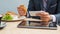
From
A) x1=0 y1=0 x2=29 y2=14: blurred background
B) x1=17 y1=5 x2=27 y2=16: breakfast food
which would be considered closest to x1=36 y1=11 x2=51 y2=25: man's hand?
x1=17 y1=5 x2=27 y2=16: breakfast food

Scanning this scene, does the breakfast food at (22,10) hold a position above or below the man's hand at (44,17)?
above

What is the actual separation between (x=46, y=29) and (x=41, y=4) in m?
0.67

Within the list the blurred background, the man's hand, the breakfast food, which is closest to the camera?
the man's hand

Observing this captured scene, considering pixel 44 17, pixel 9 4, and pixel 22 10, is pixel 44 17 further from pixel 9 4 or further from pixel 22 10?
pixel 9 4

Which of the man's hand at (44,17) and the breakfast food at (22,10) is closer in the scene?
the man's hand at (44,17)

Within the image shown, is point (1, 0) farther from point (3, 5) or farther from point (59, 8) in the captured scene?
point (59, 8)

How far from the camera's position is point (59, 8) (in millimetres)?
1563

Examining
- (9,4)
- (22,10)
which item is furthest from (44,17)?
(9,4)

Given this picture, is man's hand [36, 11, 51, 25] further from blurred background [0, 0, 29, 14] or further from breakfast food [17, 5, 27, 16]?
blurred background [0, 0, 29, 14]

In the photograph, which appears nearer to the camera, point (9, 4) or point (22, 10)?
point (22, 10)

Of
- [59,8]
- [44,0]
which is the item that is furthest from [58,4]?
[44,0]

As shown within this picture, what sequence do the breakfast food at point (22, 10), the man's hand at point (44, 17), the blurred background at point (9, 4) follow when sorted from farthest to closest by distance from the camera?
the blurred background at point (9, 4) → the breakfast food at point (22, 10) → the man's hand at point (44, 17)

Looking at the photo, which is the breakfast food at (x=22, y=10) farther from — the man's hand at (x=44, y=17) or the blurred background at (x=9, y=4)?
the blurred background at (x=9, y=4)

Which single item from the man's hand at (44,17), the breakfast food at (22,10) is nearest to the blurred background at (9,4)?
the breakfast food at (22,10)
